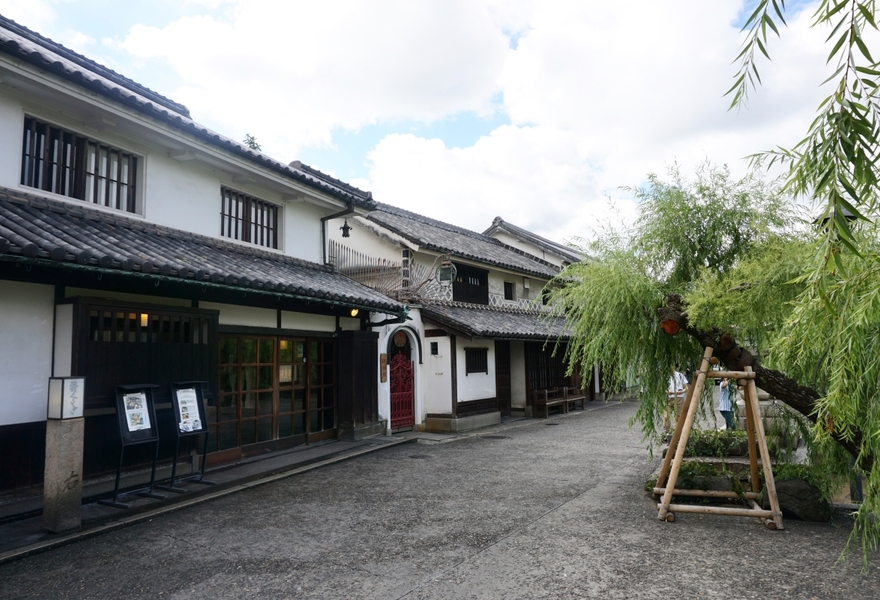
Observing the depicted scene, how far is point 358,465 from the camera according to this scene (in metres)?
9.69

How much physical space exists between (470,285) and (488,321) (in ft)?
6.29

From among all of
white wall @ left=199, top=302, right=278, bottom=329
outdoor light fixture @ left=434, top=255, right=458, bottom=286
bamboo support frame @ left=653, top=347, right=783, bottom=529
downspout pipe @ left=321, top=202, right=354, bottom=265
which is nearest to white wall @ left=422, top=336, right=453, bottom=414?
outdoor light fixture @ left=434, top=255, right=458, bottom=286

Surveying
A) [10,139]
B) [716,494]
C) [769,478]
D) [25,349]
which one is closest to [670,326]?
[769,478]

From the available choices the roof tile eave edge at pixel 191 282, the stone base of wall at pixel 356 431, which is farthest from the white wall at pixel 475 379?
the roof tile eave edge at pixel 191 282

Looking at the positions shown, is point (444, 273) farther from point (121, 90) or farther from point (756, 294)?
point (756, 294)

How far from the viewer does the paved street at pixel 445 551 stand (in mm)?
4441

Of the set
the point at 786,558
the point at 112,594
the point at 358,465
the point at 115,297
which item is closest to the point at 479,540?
the point at 786,558

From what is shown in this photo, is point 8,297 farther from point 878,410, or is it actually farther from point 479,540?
point 878,410

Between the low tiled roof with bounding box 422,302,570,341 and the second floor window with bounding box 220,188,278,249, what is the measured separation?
490 centimetres

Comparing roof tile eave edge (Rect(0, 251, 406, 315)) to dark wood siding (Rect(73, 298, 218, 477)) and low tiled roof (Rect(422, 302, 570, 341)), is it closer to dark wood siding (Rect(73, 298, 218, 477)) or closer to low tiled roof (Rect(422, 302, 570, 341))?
dark wood siding (Rect(73, 298, 218, 477))

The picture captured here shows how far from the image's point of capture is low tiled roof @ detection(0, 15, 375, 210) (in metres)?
6.33

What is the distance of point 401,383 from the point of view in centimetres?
1393

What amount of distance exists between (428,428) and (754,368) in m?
9.58

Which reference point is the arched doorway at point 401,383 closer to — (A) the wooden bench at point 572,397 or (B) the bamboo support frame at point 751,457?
(A) the wooden bench at point 572,397
